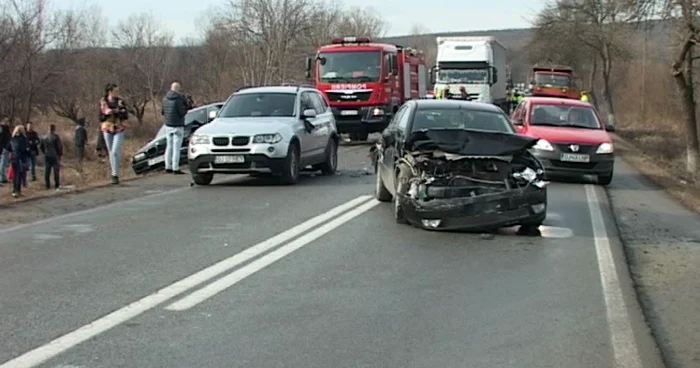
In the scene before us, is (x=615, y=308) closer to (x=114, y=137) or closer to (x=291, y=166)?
(x=291, y=166)

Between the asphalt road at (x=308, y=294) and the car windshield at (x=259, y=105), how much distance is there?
520 cm

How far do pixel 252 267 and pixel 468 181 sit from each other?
3.62 meters

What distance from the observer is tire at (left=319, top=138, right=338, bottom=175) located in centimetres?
1969

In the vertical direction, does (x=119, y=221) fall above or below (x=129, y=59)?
below

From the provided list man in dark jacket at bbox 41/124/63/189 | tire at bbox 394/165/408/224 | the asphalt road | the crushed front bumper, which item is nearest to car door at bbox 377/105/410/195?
tire at bbox 394/165/408/224

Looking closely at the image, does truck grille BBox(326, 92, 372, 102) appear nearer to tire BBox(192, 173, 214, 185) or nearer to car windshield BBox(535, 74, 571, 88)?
tire BBox(192, 173, 214, 185)

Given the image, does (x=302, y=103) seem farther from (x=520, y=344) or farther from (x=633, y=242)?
(x=520, y=344)

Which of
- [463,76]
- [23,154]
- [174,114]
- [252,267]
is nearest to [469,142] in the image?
[252,267]

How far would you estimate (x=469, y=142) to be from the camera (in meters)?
12.1

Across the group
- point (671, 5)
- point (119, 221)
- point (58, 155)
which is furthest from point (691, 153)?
point (119, 221)

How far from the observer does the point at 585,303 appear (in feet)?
26.0

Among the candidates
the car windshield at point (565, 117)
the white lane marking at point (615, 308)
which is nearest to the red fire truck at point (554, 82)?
the car windshield at point (565, 117)

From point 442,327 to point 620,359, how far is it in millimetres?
1317

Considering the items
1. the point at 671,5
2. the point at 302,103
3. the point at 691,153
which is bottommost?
the point at 691,153
